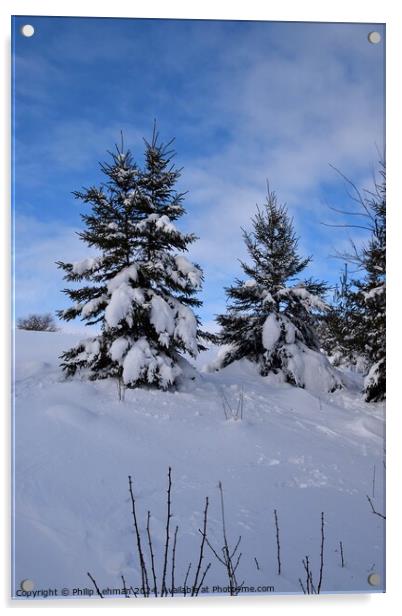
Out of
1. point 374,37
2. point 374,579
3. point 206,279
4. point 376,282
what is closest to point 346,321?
point 376,282

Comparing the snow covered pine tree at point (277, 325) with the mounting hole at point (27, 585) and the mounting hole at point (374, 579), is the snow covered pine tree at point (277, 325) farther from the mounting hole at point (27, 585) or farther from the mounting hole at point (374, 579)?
the mounting hole at point (27, 585)

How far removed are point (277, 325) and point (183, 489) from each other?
4436 millimetres

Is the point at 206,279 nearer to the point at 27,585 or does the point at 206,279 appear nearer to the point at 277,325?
the point at 277,325

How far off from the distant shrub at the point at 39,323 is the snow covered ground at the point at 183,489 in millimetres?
86

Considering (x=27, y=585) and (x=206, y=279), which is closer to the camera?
(x=27, y=585)

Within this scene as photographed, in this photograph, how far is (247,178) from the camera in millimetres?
3797

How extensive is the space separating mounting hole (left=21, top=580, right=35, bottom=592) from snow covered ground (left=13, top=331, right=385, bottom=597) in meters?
0.03

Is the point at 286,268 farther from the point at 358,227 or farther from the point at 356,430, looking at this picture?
the point at 356,430

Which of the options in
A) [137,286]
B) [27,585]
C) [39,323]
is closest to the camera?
[27,585]

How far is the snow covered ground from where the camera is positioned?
2791mm

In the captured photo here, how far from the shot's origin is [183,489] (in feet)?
10.3

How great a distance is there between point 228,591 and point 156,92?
4140mm

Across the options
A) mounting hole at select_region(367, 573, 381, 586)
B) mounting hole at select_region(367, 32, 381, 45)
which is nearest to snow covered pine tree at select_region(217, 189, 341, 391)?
mounting hole at select_region(367, 32, 381, 45)

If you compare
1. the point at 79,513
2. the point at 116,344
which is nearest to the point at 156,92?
the point at 116,344
